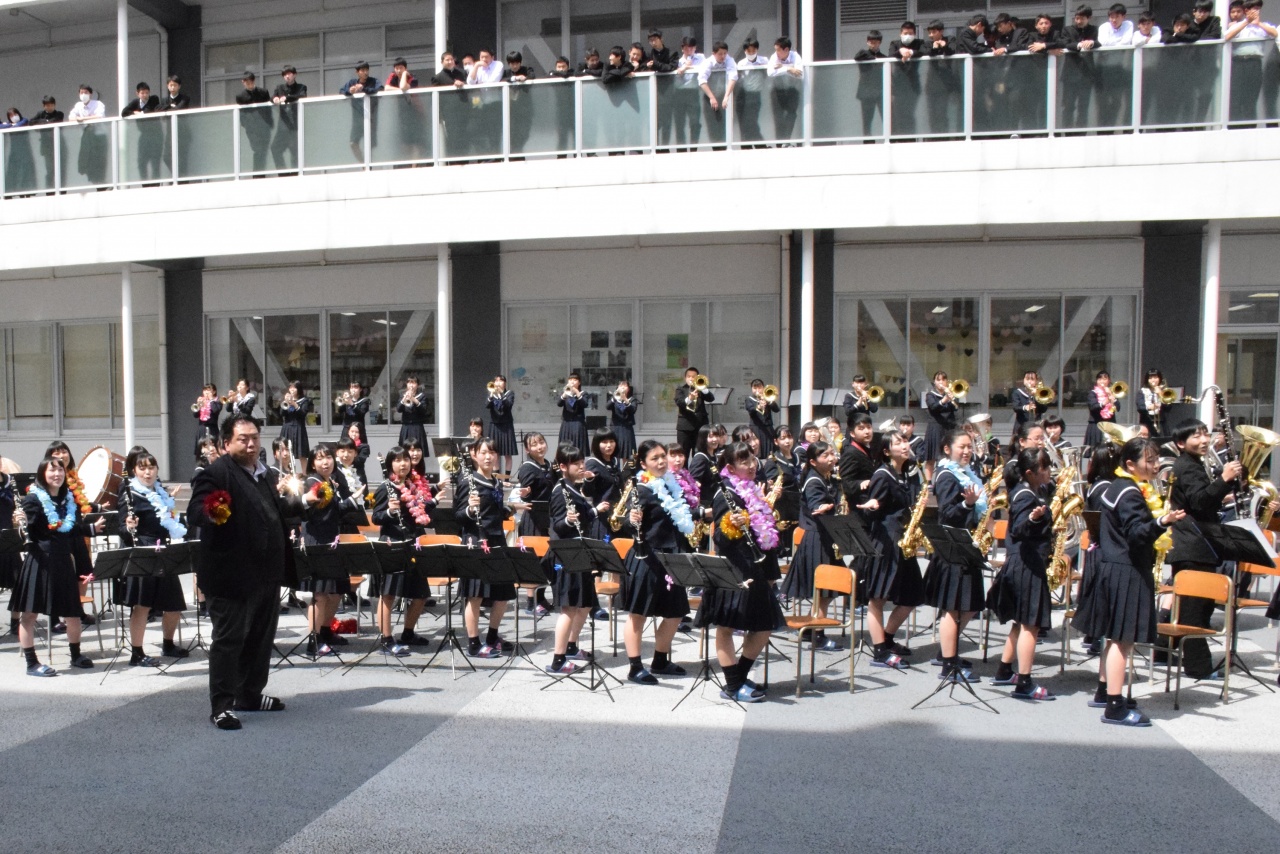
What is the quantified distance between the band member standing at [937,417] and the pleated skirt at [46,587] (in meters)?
11.7

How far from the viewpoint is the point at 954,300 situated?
17609 mm

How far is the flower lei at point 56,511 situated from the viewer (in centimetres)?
832

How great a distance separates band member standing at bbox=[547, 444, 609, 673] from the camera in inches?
320

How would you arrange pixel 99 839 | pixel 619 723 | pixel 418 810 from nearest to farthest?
pixel 99 839
pixel 418 810
pixel 619 723

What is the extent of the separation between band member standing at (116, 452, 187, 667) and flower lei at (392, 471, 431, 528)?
6.47 ft

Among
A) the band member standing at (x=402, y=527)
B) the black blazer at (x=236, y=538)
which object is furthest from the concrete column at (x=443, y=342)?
the black blazer at (x=236, y=538)

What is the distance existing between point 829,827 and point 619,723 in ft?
6.86

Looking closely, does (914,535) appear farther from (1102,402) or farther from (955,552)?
(1102,402)

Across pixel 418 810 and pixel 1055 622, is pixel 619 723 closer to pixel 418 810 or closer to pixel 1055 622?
pixel 418 810

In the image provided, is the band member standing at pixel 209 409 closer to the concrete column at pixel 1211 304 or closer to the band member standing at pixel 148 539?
the band member standing at pixel 148 539

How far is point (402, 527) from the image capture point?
9.55 meters

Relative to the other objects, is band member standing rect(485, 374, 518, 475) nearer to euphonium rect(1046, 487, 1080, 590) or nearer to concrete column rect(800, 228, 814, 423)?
concrete column rect(800, 228, 814, 423)

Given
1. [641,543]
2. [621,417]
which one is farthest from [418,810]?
[621,417]

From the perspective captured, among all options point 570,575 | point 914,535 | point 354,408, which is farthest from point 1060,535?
point 354,408
